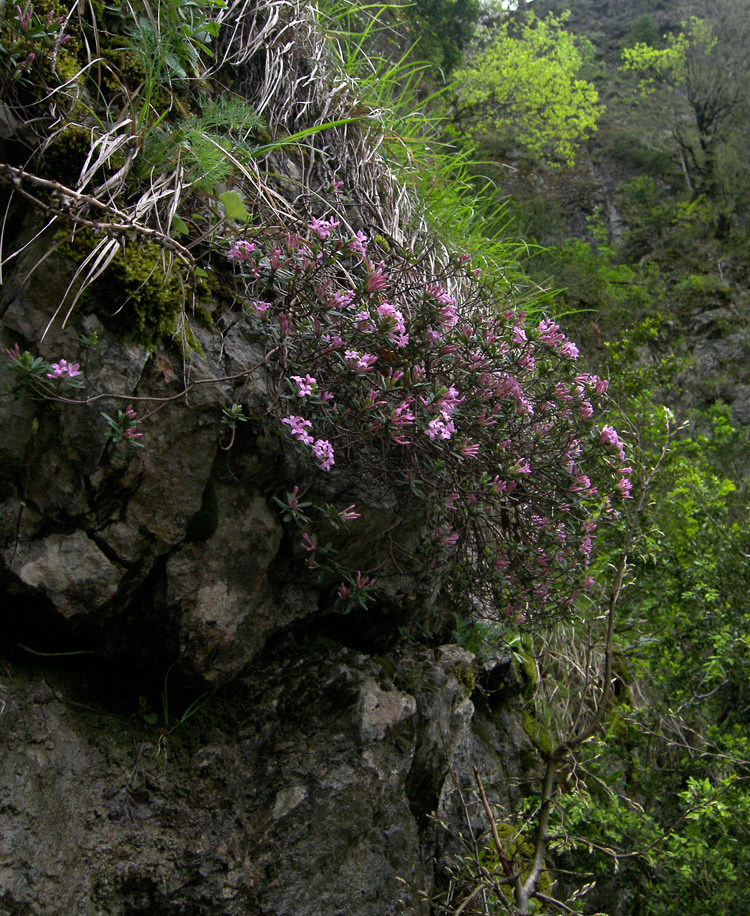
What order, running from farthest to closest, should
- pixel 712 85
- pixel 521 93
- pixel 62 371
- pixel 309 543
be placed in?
pixel 712 85 → pixel 521 93 → pixel 309 543 → pixel 62 371

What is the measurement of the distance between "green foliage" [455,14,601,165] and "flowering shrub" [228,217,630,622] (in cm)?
951

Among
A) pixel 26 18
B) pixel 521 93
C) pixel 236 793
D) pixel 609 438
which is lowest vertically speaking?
pixel 236 793

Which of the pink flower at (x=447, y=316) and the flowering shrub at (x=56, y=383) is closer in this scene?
the flowering shrub at (x=56, y=383)

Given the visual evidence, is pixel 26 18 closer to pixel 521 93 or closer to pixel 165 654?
pixel 165 654

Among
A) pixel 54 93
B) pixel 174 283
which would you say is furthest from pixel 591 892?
pixel 54 93

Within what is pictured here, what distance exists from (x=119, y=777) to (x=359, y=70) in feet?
10.3

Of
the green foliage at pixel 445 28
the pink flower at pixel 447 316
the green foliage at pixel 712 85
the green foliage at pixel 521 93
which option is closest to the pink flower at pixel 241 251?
the pink flower at pixel 447 316

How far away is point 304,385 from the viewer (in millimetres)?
1642

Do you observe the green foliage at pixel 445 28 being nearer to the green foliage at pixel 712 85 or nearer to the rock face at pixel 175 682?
the green foliage at pixel 712 85

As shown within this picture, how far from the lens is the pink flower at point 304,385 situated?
159 centimetres

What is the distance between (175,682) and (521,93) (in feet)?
39.9

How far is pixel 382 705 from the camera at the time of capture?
6.59 ft

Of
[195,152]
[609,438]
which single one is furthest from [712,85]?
[195,152]

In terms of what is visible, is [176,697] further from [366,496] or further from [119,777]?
[366,496]
